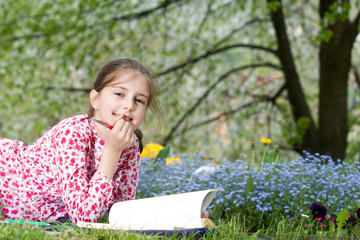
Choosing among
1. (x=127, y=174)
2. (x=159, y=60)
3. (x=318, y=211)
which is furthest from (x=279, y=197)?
(x=159, y=60)

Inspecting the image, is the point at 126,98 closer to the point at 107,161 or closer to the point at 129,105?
the point at 129,105

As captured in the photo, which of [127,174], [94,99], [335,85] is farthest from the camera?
[335,85]

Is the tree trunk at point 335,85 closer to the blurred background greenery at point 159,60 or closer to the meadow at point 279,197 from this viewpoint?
the blurred background greenery at point 159,60

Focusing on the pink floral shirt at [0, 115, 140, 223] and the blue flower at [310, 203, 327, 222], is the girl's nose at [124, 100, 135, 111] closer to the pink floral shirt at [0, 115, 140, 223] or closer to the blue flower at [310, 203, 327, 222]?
the pink floral shirt at [0, 115, 140, 223]

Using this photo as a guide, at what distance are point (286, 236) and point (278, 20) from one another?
157 inches

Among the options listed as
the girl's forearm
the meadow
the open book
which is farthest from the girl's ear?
the meadow

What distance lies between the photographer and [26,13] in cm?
711

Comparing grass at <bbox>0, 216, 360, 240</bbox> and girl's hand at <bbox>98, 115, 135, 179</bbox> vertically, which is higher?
girl's hand at <bbox>98, 115, 135, 179</bbox>

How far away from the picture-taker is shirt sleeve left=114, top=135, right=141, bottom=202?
2543 millimetres

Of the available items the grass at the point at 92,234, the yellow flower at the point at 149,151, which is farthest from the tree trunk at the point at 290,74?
the grass at the point at 92,234

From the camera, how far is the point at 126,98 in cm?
232

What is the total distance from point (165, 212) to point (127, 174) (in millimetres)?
500

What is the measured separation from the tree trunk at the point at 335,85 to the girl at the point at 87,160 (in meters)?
3.85

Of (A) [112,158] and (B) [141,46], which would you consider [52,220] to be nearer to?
(A) [112,158]
